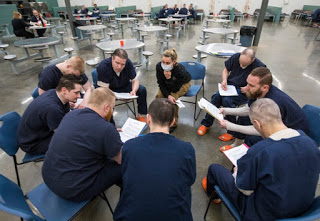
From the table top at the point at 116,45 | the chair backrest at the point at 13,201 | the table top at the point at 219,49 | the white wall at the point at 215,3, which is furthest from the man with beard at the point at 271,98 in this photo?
the white wall at the point at 215,3

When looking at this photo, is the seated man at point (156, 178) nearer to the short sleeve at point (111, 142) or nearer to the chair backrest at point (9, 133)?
the short sleeve at point (111, 142)

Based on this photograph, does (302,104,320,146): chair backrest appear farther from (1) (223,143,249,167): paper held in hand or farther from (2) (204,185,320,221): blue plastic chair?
(2) (204,185,320,221): blue plastic chair

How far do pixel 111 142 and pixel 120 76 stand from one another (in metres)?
1.72

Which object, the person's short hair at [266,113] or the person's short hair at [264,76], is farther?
the person's short hair at [264,76]

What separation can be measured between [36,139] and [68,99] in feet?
1.60

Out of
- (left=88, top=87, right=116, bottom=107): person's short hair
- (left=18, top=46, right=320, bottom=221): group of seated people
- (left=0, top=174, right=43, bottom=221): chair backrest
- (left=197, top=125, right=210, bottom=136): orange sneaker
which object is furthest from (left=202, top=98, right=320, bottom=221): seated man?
(left=197, top=125, right=210, bottom=136): orange sneaker

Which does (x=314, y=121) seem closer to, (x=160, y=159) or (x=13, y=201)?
(x=160, y=159)

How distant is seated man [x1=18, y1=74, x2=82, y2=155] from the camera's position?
66.2 inches

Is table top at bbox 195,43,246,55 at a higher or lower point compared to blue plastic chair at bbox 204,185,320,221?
higher

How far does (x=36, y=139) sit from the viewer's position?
179 cm

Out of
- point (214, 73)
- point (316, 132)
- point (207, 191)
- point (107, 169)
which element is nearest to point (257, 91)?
point (316, 132)

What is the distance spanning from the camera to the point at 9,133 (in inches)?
68.2

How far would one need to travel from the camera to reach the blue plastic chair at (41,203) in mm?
1076

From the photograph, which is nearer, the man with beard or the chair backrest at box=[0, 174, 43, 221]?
the chair backrest at box=[0, 174, 43, 221]
